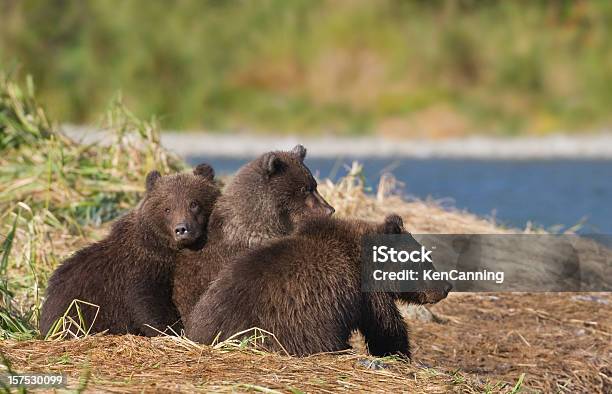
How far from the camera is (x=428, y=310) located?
28.7ft

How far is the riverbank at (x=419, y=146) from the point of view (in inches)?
1460

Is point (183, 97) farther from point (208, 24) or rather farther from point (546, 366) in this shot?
point (546, 366)

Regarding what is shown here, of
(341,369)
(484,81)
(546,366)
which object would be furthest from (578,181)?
(341,369)

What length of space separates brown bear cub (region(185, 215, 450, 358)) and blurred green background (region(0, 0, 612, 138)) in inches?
1240

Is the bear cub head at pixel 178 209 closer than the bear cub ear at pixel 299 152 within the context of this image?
Yes

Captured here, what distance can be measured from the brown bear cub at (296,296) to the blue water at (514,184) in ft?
35.9

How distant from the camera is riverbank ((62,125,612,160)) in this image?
37.1 m

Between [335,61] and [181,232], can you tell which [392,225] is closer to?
[181,232]

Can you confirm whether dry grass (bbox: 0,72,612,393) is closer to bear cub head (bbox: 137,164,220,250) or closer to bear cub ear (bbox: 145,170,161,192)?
bear cub head (bbox: 137,164,220,250)

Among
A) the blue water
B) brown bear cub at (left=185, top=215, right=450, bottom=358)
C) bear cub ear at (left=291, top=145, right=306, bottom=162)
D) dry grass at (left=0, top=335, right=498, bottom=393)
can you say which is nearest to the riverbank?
the blue water

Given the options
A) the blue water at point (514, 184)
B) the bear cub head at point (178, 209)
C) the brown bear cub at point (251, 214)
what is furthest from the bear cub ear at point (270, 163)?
the blue water at point (514, 184)

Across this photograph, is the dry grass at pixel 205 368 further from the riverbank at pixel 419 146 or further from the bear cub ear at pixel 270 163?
the riverbank at pixel 419 146

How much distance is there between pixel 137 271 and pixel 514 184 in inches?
917

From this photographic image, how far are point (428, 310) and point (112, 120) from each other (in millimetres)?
3928
